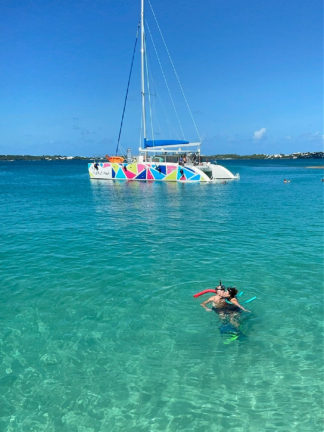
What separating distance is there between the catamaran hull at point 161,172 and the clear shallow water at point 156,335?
3137cm

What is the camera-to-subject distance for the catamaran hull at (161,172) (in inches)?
1905

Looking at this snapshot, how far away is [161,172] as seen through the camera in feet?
160

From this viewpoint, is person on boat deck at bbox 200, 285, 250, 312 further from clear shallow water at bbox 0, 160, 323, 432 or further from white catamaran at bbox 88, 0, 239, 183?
white catamaran at bbox 88, 0, 239, 183

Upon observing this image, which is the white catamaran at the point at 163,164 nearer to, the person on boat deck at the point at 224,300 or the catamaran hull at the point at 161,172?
the catamaran hull at the point at 161,172

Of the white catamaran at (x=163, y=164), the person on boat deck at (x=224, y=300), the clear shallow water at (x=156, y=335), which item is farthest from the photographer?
the white catamaran at (x=163, y=164)

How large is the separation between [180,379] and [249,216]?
18479 millimetres

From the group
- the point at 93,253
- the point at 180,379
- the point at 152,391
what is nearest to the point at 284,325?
the point at 180,379

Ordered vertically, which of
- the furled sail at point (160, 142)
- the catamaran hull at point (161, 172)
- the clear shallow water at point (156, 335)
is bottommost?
the clear shallow water at point (156, 335)

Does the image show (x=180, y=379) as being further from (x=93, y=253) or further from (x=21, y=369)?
(x=93, y=253)

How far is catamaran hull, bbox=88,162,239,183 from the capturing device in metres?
48.4

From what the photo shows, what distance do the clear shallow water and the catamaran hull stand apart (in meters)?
31.4

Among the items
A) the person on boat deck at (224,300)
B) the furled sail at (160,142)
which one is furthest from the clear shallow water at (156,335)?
the furled sail at (160,142)

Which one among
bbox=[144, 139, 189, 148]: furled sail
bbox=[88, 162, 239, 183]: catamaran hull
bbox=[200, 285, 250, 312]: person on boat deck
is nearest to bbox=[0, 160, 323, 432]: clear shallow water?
bbox=[200, 285, 250, 312]: person on boat deck

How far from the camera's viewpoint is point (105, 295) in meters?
10.7
